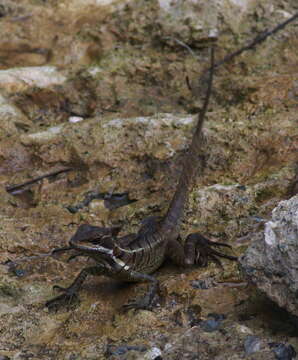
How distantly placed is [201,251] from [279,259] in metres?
1.37

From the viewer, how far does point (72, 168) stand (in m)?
5.58

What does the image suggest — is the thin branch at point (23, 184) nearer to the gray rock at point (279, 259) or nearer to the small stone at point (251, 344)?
the gray rock at point (279, 259)

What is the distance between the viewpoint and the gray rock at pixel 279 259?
9.88 ft

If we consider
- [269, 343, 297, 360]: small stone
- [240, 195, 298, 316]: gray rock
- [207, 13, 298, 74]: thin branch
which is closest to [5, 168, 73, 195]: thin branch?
[207, 13, 298, 74]: thin branch

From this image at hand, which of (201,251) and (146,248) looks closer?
(201,251)

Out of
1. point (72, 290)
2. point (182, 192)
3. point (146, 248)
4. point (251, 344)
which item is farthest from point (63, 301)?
point (251, 344)

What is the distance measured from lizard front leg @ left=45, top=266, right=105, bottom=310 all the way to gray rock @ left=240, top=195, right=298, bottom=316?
4.76 feet

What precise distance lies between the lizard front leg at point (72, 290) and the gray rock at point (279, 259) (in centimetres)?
145

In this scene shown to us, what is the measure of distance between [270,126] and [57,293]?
257cm

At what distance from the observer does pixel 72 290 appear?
4211 mm

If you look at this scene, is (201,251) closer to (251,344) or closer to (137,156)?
(251,344)

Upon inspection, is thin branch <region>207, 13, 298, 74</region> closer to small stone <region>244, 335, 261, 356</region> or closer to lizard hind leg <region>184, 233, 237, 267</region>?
lizard hind leg <region>184, 233, 237, 267</region>

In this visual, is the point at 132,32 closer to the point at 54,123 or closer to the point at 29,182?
the point at 54,123

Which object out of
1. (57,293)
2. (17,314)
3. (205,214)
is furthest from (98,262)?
(205,214)
